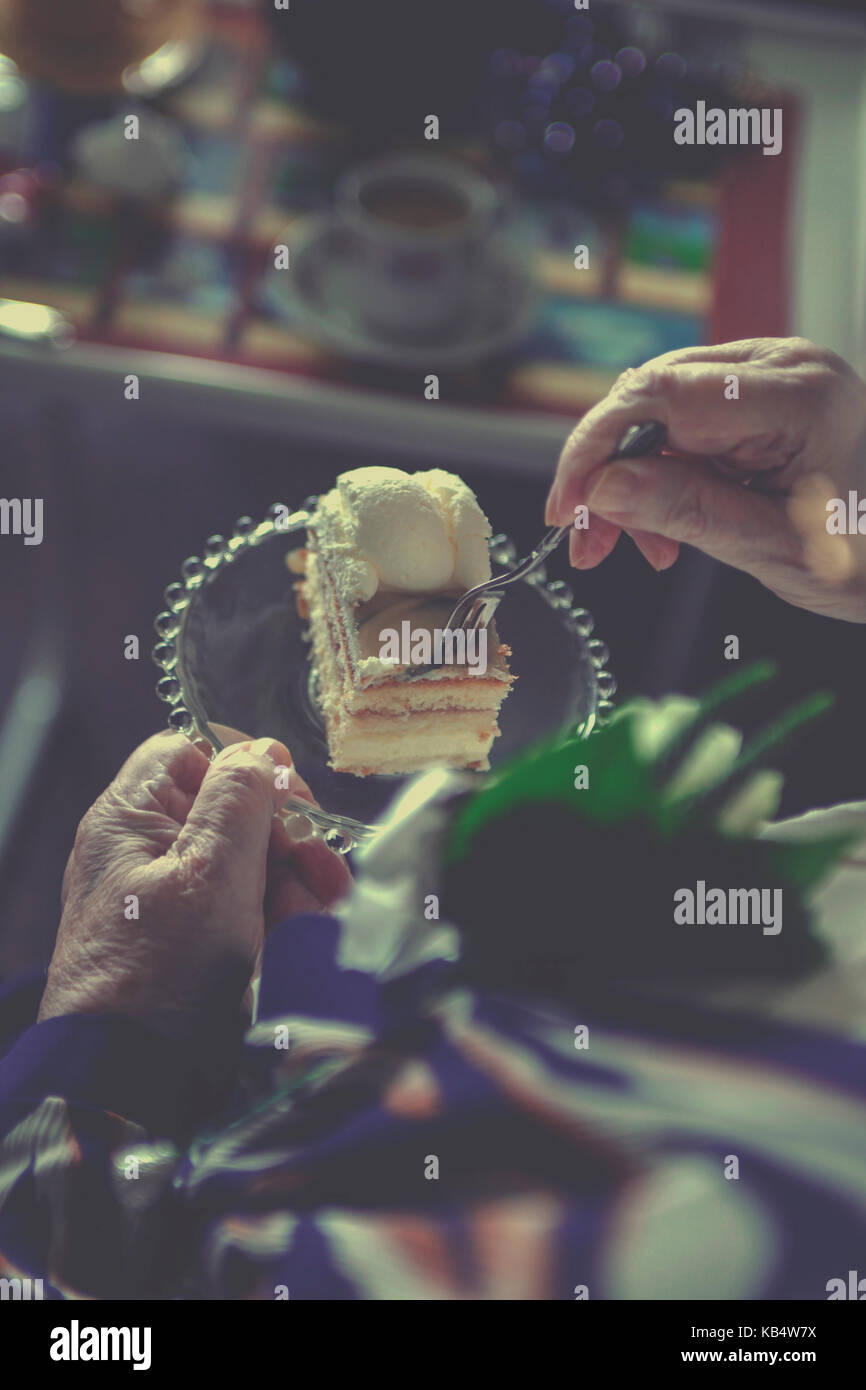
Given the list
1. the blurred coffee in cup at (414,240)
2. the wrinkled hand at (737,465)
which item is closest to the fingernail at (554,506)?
the wrinkled hand at (737,465)

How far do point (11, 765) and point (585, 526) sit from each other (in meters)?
0.66

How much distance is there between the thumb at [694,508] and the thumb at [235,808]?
0.16 meters

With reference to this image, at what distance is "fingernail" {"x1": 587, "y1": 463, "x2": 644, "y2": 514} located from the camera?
0.41 meters

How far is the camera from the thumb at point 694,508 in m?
0.41

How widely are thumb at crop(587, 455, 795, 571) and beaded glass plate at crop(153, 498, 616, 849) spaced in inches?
1.6

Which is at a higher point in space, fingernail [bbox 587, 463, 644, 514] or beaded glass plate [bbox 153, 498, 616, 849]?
fingernail [bbox 587, 463, 644, 514]

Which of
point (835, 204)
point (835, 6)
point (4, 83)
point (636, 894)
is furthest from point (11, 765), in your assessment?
point (835, 6)

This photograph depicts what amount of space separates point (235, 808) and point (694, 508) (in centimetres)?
21

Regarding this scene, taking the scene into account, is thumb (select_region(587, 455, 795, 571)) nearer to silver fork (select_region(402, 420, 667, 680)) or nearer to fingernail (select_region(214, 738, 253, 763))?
silver fork (select_region(402, 420, 667, 680))

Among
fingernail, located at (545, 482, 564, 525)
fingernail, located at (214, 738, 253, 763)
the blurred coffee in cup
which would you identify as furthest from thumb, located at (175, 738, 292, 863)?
the blurred coffee in cup

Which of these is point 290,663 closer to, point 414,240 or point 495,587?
point 495,587

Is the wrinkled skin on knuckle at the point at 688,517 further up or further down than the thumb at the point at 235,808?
further up

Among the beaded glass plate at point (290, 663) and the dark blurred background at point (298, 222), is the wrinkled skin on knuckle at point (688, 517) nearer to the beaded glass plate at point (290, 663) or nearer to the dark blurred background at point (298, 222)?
the beaded glass plate at point (290, 663)

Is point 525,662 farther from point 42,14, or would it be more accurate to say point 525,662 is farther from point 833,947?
point 42,14
